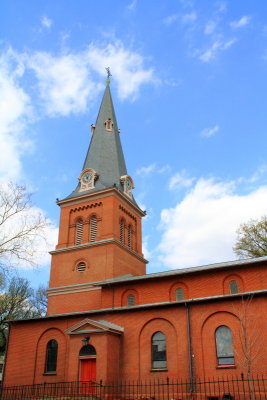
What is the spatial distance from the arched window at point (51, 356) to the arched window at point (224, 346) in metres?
12.0

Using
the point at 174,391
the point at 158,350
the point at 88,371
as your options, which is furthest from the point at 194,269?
the point at 88,371

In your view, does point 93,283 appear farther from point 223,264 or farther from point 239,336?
point 239,336

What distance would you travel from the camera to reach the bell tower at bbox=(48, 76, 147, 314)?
33.3m

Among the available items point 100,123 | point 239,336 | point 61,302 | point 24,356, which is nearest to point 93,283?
point 61,302

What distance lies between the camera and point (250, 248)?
44188 mm

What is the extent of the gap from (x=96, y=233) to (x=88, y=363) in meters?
12.8

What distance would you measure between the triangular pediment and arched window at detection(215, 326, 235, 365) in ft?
21.5

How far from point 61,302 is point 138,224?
37.5ft

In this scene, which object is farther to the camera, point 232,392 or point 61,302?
point 61,302

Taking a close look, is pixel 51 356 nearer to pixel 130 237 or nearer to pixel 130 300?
pixel 130 300

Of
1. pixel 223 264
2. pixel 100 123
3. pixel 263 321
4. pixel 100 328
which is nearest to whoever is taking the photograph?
pixel 263 321

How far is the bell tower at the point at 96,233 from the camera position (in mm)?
33281

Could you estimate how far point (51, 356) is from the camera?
28.7 meters

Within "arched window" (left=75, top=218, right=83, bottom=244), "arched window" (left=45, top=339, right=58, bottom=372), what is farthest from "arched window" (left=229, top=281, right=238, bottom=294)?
"arched window" (left=75, top=218, right=83, bottom=244)
